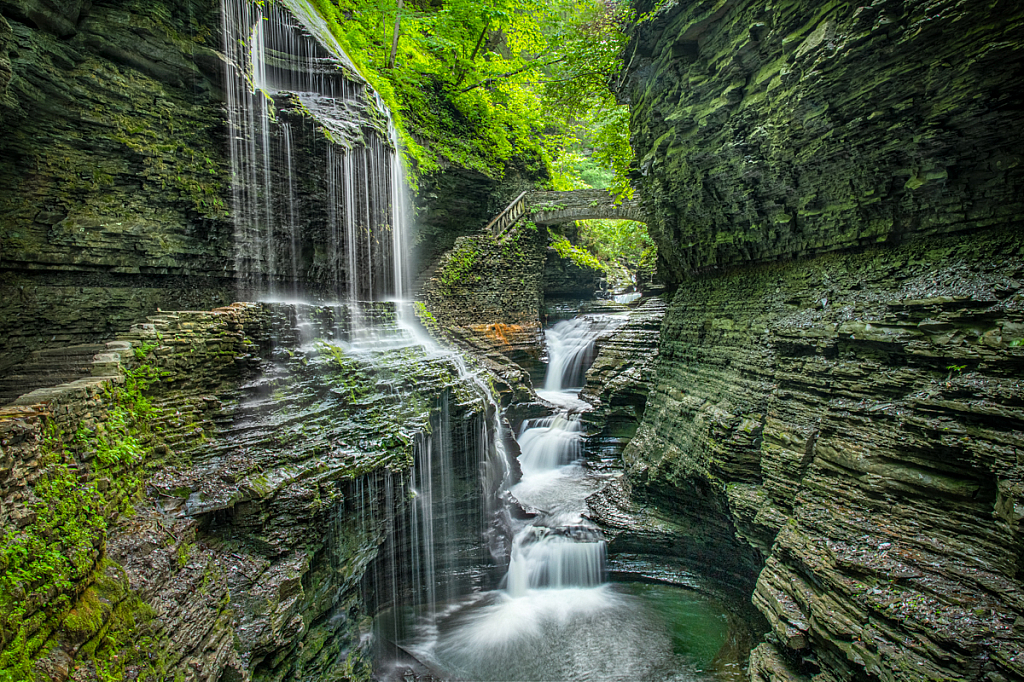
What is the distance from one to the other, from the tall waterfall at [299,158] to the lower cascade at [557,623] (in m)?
5.94

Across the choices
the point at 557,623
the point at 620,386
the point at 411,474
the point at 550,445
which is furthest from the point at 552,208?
the point at 557,623

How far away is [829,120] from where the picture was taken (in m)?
5.24

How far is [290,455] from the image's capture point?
17.3 ft

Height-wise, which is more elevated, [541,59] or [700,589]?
[541,59]

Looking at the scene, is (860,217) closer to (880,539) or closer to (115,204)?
(880,539)

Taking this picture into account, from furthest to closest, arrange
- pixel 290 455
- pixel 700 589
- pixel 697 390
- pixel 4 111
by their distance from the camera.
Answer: pixel 697 390
pixel 700 589
pixel 4 111
pixel 290 455

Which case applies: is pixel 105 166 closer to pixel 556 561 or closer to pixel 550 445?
pixel 556 561

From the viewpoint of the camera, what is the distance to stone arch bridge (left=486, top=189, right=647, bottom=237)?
55.4 feet

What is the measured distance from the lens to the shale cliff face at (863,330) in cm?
382

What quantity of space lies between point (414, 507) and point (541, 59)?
18.0 m

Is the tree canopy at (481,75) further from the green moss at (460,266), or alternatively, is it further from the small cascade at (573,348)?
the small cascade at (573,348)

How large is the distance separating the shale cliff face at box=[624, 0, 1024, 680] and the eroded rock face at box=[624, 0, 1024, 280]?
21mm

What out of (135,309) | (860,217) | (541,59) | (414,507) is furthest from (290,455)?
(541,59)

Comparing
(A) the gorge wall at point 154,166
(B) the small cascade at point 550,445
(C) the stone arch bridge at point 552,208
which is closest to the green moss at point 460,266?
(C) the stone arch bridge at point 552,208
